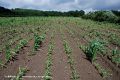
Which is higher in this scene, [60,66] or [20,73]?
[20,73]

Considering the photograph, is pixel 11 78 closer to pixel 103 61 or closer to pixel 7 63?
pixel 7 63

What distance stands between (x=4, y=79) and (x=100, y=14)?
134 ft

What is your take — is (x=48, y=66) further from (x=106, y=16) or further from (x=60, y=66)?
(x=106, y=16)

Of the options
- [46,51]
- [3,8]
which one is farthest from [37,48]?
[3,8]

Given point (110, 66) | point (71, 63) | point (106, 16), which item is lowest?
point (106, 16)

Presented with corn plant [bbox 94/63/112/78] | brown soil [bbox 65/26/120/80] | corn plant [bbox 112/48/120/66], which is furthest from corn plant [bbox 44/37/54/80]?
corn plant [bbox 112/48/120/66]

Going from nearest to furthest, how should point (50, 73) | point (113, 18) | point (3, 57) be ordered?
point (50, 73) → point (3, 57) → point (113, 18)

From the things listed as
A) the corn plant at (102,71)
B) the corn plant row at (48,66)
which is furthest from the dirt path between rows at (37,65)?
the corn plant at (102,71)

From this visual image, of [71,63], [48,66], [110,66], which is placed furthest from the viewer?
[110,66]

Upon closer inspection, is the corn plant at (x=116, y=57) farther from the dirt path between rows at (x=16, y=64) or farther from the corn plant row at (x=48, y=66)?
the dirt path between rows at (x=16, y=64)

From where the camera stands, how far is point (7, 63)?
10.9 m

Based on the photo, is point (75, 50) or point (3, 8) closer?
point (75, 50)

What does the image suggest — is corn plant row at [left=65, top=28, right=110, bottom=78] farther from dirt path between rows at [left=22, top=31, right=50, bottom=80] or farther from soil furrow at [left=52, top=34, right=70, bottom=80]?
dirt path between rows at [left=22, top=31, right=50, bottom=80]

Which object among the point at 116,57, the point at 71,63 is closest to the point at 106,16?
the point at 116,57
